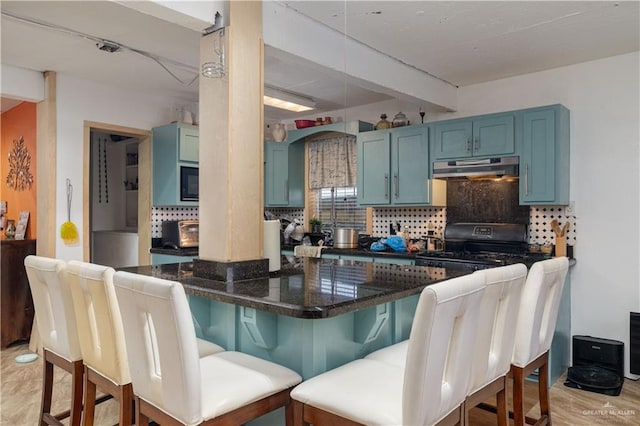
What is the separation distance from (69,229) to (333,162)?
2.84 metres

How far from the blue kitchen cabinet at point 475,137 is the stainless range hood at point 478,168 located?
0.17 feet

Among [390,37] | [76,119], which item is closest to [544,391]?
[390,37]

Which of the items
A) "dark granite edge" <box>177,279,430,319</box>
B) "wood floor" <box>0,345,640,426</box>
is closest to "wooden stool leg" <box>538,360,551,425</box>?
"wood floor" <box>0,345,640,426</box>

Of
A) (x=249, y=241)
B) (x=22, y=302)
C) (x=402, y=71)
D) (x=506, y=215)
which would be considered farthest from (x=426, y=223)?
(x=22, y=302)

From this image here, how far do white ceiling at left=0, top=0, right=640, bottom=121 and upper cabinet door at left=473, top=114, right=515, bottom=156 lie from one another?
0.46m

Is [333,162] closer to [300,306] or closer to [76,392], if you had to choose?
[76,392]

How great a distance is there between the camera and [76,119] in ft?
13.7

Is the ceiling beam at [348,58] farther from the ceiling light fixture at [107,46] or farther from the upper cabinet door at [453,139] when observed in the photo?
the ceiling light fixture at [107,46]

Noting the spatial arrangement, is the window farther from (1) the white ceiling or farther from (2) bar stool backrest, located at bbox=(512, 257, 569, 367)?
(2) bar stool backrest, located at bbox=(512, 257, 569, 367)

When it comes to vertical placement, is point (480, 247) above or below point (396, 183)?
below

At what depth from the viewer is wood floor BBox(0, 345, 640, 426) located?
2639mm

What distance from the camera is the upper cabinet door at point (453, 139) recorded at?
386 cm

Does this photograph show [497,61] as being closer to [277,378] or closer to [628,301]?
[628,301]

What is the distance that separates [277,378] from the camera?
63.1 inches
